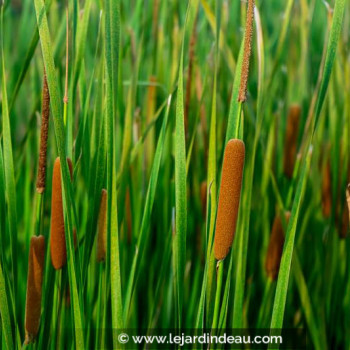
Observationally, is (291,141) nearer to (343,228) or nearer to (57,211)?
(343,228)

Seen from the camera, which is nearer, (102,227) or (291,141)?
(102,227)

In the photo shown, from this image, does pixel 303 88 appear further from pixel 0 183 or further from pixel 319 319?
pixel 0 183

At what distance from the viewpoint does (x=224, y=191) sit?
0.62m

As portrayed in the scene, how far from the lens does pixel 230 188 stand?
613 mm

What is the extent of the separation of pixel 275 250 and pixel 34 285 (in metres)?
0.41

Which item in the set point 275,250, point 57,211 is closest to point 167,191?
point 275,250

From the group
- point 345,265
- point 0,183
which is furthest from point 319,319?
point 0,183

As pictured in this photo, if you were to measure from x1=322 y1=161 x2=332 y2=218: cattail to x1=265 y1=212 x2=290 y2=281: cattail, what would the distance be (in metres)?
0.22

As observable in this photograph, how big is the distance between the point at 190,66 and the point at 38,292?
511 millimetres

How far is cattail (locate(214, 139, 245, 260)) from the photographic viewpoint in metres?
0.60

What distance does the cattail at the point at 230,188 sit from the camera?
1.98 feet

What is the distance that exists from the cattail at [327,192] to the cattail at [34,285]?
24.8 inches

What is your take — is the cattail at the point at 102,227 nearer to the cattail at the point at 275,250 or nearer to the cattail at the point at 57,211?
the cattail at the point at 57,211

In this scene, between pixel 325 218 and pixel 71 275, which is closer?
pixel 71 275
